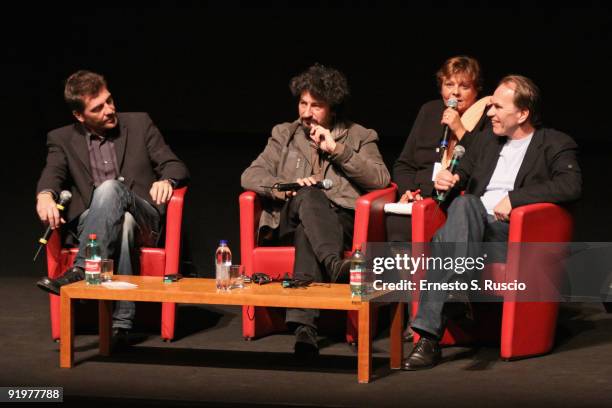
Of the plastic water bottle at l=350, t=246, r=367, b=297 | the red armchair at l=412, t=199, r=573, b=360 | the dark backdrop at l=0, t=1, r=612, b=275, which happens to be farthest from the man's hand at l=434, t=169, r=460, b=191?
the dark backdrop at l=0, t=1, r=612, b=275

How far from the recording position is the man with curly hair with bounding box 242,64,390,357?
4859 millimetres

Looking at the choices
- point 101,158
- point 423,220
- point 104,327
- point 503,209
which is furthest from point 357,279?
point 101,158

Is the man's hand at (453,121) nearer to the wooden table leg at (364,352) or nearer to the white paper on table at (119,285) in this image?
the wooden table leg at (364,352)

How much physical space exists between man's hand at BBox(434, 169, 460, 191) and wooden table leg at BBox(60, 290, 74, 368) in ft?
Answer: 5.19

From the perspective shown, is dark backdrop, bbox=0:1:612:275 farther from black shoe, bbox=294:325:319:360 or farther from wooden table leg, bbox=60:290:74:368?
wooden table leg, bbox=60:290:74:368

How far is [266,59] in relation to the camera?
11383 mm

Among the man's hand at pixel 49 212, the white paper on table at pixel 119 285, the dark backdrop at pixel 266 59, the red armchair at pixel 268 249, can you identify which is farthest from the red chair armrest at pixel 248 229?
the dark backdrop at pixel 266 59

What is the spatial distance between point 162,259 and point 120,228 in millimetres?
235

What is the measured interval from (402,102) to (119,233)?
653cm

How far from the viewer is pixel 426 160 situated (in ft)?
17.5

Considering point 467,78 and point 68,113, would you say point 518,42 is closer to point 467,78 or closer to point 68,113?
point 68,113

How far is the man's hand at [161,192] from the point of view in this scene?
4.94 meters

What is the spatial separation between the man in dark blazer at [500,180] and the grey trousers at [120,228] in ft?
4.11

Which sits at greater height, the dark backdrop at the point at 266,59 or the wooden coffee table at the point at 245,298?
the dark backdrop at the point at 266,59
